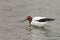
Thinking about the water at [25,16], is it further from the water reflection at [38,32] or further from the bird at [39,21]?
the bird at [39,21]

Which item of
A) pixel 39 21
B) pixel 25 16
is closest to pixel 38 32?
pixel 39 21

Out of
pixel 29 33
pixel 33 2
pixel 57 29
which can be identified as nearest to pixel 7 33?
pixel 29 33

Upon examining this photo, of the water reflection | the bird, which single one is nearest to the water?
the water reflection

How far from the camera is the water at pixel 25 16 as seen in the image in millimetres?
10633

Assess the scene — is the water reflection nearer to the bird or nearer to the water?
the water

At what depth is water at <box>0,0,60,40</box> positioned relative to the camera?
10633mm

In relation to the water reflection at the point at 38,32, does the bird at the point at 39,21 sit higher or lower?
higher

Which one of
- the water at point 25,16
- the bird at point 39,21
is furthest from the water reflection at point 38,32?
the bird at point 39,21

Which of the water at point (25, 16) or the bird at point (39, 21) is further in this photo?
→ the bird at point (39, 21)

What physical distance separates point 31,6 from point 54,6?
1.01 metres

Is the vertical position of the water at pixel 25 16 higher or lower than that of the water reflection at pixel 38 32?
higher

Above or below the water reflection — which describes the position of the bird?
above

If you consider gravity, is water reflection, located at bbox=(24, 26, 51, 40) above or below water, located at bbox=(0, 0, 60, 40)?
below

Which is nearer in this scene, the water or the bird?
the water
